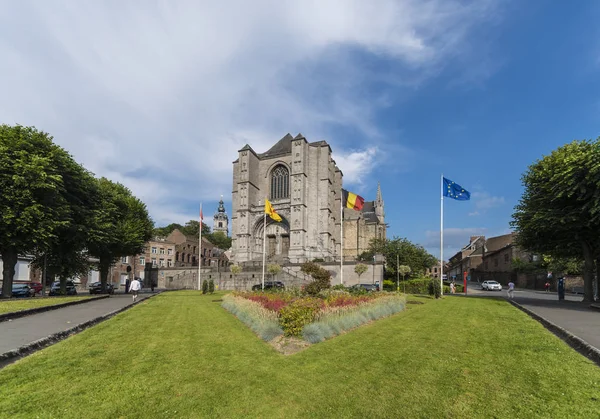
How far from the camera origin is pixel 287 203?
203ft

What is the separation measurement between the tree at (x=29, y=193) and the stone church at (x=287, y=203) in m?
34.3

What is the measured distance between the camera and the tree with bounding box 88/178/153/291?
1211 inches

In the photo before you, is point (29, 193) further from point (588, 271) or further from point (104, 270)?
point (588, 271)

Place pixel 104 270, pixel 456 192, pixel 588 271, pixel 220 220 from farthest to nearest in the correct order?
1. pixel 220 220
2. pixel 104 270
3. pixel 456 192
4. pixel 588 271

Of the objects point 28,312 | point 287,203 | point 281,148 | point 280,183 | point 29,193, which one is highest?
point 281,148

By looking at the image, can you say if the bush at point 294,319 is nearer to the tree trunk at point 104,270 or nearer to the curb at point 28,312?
the curb at point 28,312

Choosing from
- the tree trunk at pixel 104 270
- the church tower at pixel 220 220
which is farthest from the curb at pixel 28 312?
the church tower at pixel 220 220

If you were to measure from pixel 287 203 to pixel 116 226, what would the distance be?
31.1 metres

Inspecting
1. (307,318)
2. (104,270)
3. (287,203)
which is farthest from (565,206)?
(287,203)

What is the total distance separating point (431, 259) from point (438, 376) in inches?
2281

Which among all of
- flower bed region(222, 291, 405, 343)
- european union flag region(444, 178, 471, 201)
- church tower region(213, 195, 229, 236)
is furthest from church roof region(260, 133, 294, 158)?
church tower region(213, 195, 229, 236)

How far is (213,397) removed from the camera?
5.55 metres

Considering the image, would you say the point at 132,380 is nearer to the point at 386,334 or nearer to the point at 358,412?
the point at 358,412

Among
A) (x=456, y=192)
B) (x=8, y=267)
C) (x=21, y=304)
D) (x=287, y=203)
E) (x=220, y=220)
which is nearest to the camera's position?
(x=21, y=304)
